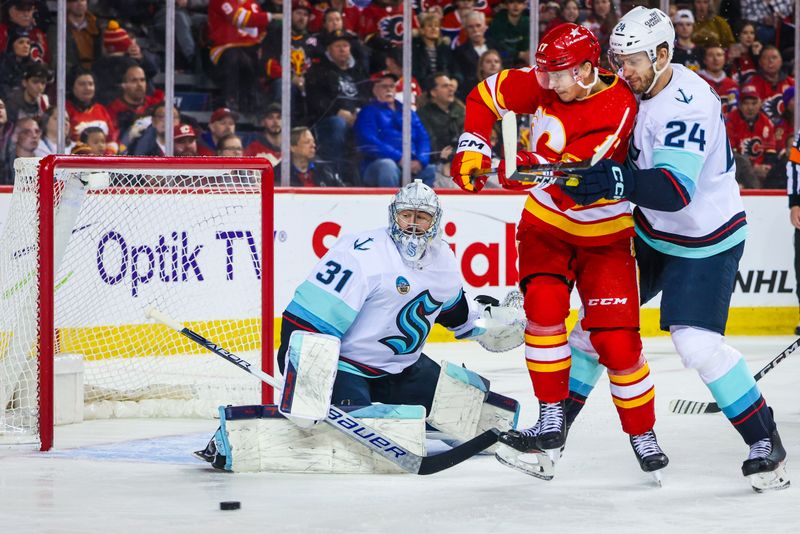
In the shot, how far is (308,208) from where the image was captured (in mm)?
6574

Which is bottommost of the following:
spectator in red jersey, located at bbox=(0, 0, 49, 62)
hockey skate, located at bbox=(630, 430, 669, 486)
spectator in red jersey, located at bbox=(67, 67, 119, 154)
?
hockey skate, located at bbox=(630, 430, 669, 486)

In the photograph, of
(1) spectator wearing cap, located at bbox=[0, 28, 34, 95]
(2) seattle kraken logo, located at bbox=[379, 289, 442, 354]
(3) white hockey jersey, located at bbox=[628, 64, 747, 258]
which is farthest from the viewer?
(1) spectator wearing cap, located at bbox=[0, 28, 34, 95]

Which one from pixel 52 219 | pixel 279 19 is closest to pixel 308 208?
pixel 279 19

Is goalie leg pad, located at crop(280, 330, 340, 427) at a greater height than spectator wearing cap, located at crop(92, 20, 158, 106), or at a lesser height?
lesser

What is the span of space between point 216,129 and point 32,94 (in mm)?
839

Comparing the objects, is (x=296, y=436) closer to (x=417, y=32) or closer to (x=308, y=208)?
(x=308, y=208)

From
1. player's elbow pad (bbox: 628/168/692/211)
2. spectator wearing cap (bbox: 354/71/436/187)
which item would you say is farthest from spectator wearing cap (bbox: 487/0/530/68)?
player's elbow pad (bbox: 628/168/692/211)

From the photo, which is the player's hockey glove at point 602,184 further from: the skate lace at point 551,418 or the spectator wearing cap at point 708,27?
the spectator wearing cap at point 708,27

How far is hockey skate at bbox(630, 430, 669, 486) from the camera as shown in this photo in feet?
11.1

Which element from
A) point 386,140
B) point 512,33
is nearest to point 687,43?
point 512,33

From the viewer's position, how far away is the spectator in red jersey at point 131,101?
21.1ft

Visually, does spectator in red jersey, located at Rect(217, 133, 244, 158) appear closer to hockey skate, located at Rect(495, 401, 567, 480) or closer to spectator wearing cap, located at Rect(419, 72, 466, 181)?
spectator wearing cap, located at Rect(419, 72, 466, 181)

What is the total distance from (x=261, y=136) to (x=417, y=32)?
3.20 ft

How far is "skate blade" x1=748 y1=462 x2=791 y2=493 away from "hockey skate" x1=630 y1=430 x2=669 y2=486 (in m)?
0.20
